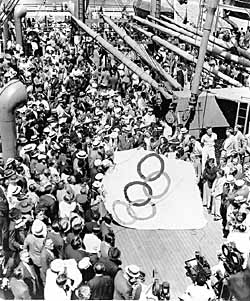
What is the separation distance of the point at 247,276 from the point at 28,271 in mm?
4003

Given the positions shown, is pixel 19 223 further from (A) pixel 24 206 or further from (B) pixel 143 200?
(B) pixel 143 200

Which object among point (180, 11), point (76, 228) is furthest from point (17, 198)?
point (180, 11)

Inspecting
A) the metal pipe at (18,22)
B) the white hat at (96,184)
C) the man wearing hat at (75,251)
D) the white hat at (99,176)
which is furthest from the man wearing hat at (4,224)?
the metal pipe at (18,22)

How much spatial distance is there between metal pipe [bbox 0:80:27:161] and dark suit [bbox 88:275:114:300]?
5.41m

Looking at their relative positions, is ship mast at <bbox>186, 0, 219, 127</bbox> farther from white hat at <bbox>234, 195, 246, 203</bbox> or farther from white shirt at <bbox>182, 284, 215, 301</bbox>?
white shirt at <bbox>182, 284, 215, 301</bbox>

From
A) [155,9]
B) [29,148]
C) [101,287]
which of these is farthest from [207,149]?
[155,9]

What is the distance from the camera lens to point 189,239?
33.3ft

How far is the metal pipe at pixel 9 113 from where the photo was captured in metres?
11.1

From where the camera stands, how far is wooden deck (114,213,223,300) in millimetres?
9238

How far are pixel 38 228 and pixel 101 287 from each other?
4.84ft

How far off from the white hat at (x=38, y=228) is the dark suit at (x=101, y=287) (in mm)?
1273

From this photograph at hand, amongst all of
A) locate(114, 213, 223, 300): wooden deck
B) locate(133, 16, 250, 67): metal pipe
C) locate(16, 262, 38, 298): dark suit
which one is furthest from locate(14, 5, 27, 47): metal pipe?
locate(16, 262, 38, 298): dark suit

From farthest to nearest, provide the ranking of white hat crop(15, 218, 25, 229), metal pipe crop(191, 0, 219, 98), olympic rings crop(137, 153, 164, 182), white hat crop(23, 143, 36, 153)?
metal pipe crop(191, 0, 219, 98)
white hat crop(23, 143, 36, 153)
olympic rings crop(137, 153, 164, 182)
white hat crop(15, 218, 25, 229)

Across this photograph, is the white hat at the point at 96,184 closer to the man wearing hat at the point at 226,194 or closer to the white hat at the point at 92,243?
the white hat at the point at 92,243
